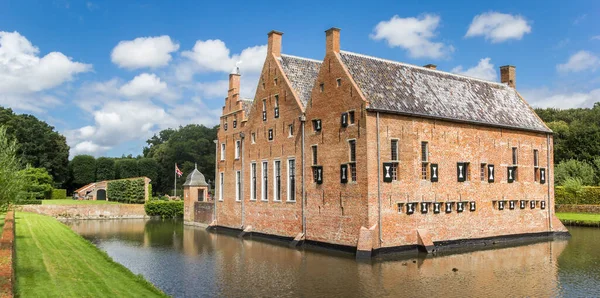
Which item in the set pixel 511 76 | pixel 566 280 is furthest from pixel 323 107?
pixel 511 76

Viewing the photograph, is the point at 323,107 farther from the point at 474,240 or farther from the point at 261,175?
the point at 474,240

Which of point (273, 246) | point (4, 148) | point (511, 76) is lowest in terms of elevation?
point (273, 246)

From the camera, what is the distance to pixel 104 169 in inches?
3216

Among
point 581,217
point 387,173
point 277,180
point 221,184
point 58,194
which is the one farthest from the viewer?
point 58,194

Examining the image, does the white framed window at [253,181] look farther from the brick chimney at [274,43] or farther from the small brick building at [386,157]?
the brick chimney at [274,43]

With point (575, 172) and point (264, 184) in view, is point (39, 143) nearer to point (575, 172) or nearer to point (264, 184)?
point (264, 184)

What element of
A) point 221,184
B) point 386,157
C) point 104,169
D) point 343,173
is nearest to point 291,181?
point 343,173

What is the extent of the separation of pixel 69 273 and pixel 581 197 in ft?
145

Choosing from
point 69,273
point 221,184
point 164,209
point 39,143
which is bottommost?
point 164,209

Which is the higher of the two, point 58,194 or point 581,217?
point 58,194

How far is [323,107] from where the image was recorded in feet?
87.5

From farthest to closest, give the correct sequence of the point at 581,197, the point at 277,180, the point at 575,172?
the point at 575,172 → the point at 581,197 → the point at 277,180

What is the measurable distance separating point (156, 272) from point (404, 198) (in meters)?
12.0

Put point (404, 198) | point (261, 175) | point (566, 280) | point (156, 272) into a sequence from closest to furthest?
point (566, 280) < point (156, 272) < point (404, 198) < point (261, 175)
